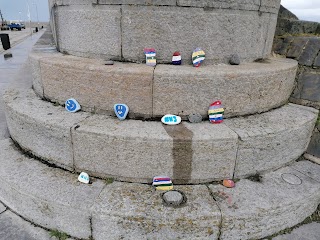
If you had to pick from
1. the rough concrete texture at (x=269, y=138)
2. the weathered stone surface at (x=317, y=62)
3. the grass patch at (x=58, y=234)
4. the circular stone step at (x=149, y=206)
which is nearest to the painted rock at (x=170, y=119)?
the rough concrete texture at (x=269, y=138)

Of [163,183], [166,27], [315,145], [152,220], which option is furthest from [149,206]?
[315,145]

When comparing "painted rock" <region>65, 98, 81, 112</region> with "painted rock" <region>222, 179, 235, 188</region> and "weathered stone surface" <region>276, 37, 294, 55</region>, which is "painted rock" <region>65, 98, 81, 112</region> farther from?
"weathered stone surface" <region>276, 37, 294, 55</region>

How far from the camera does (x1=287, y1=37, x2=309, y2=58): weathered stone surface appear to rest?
3.74 meters

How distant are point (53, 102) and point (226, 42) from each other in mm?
2205

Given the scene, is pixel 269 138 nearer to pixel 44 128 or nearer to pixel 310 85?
pixel 310 85

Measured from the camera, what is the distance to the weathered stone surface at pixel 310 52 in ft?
11.5

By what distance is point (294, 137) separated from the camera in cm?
285

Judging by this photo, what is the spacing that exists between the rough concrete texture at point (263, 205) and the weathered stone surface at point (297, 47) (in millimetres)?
1978

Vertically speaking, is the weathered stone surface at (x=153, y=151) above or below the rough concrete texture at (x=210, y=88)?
below

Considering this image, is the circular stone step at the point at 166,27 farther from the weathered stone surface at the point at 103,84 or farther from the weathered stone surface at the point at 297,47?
the weathered stone surface at the point at 297,47

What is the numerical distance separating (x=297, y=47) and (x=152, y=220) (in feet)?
10.8

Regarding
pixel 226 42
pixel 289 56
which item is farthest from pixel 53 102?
pixel 289 56

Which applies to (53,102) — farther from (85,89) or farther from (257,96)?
(257,96)

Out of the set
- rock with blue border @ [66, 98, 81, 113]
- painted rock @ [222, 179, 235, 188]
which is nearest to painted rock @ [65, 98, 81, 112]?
rock with blue border @ [66, 98, 81, 113]
